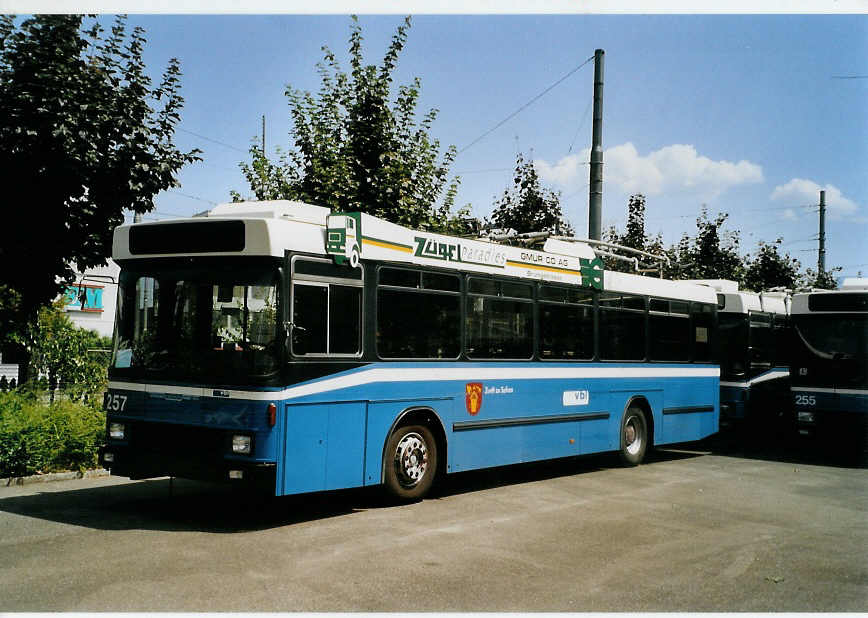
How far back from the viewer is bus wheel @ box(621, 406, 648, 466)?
1379 cm

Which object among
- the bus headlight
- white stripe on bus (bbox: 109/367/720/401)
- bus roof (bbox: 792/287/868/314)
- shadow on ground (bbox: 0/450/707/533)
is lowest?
shadow on ground (bbox: 0/450/707/533)

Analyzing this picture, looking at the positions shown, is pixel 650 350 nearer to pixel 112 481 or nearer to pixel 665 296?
pixel 665 296

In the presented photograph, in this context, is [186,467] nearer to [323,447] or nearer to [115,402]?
[115,402]

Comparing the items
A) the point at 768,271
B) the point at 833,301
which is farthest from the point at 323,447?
the point at 768,271

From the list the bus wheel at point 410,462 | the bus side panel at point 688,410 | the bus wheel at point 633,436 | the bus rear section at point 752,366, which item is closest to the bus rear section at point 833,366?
the bus side panel at point 688,410

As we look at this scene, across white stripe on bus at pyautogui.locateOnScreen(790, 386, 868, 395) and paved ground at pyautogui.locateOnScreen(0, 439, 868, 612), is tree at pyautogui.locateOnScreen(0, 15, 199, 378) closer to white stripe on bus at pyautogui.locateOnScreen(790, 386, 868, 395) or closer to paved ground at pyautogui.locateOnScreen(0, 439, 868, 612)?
paved ground at pyautogui.locateOnScreen(0, 439, 868, 612)

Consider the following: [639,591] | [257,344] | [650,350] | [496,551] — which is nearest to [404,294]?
[257,344]

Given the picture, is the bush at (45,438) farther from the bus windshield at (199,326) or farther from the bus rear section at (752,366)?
the bus rear section at (752,366)

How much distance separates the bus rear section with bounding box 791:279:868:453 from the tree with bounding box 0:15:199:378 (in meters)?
10.8

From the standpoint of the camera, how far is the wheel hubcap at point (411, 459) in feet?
→ 31.7

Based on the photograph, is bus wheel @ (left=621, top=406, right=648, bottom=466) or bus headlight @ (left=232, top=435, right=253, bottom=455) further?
bus wheel @ (left=621, top=406, right=648, bottom=466)

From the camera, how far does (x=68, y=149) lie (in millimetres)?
11648

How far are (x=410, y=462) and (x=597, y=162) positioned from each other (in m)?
9.33

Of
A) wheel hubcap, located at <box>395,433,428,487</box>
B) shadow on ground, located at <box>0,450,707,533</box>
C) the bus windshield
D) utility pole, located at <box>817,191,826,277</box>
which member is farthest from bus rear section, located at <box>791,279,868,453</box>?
utility pole, located at <box>817,191,826,277</box>
